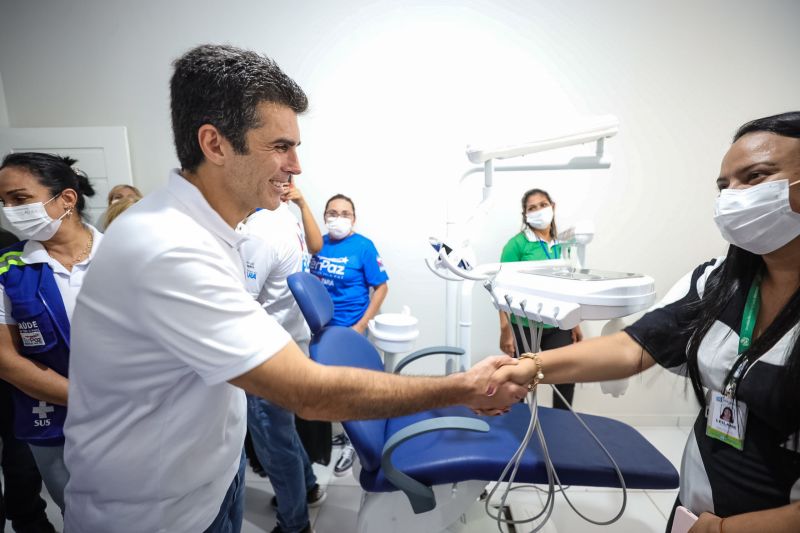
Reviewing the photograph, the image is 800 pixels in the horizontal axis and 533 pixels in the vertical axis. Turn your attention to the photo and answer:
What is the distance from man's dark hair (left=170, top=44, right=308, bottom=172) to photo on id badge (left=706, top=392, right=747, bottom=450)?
44.7 inches

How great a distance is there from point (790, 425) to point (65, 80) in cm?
359

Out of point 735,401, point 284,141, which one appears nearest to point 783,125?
point 735,401

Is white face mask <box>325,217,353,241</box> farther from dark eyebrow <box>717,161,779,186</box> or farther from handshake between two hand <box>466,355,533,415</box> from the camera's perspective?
dark eyebrow <box>717,161,779,186</box>

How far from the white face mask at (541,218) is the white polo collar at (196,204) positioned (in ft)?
5.61

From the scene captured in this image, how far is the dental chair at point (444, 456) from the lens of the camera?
0.99 meters

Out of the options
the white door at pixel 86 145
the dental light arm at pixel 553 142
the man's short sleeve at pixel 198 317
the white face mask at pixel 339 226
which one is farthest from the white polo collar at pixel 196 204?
the white door at pixel 86 145

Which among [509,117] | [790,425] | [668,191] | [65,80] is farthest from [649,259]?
[65,80]

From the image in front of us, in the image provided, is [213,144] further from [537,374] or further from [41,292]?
[537,374]

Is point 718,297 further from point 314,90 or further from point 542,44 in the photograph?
point 314,90

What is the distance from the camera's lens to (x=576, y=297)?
90 centimetres

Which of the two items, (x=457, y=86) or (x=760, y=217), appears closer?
(x=760, y=217)

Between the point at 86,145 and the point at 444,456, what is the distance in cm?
277

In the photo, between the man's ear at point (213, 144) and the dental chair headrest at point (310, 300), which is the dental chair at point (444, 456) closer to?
the dental chair headrest at point (310, 300)

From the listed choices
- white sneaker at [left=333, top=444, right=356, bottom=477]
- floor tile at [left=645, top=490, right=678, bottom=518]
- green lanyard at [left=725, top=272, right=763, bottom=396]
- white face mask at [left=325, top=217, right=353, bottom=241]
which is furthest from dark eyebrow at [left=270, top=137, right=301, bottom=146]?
floor tile at [left=645, top=490, right=678, bottom=518]
